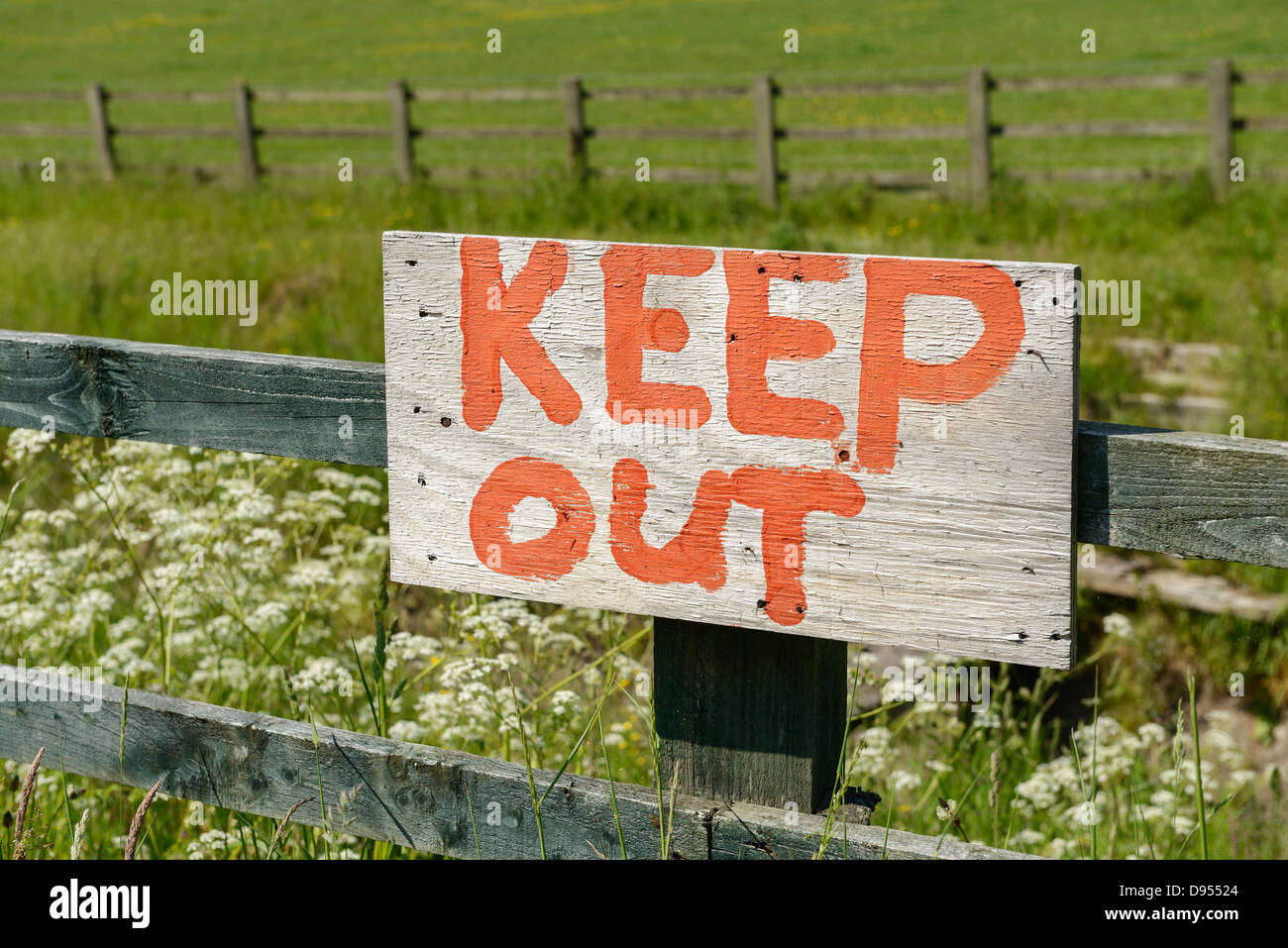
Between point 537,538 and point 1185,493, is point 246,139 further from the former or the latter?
point 1185,493

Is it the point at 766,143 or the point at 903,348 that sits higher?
the point at 766,143

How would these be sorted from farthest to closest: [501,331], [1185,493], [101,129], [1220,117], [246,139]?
[101,129] < [246,139] < [1220,117] < [501,331] < [1185,493]

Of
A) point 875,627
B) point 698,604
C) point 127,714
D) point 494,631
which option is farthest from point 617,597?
point 127,714

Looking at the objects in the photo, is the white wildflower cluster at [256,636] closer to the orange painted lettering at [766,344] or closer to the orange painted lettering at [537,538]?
the orange painted lettering at [537,538]

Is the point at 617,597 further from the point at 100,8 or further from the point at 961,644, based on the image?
the point at 100,8

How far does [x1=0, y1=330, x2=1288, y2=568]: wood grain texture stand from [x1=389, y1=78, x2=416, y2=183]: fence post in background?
11.5 m

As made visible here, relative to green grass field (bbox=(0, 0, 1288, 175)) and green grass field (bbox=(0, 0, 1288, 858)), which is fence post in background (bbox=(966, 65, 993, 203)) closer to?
green grass field (bbox=(0, 0, 1288, 858))

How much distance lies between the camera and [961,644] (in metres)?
1.53

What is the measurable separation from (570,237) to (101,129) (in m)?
7.77

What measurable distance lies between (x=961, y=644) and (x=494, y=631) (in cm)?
106

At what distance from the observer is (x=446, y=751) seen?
192 cm

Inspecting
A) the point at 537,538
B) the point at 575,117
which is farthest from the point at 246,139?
the point at 537,538

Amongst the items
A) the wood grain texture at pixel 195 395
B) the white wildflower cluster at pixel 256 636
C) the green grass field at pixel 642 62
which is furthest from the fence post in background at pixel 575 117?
the wood grain texture at pixel 195 395
